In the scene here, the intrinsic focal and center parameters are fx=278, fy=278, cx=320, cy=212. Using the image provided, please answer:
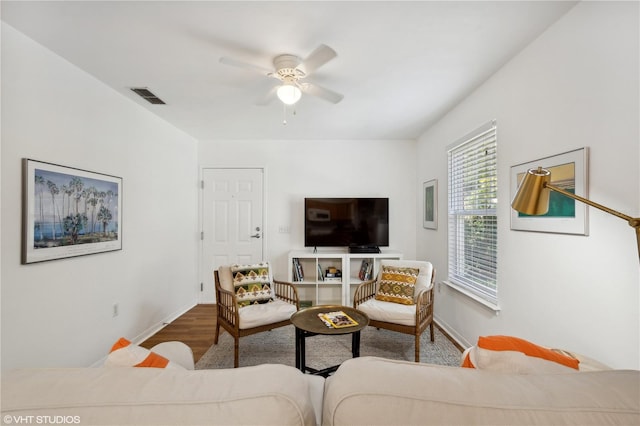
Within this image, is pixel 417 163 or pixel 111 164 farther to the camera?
pixel 417 163

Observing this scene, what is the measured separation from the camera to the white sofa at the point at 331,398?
61 cm

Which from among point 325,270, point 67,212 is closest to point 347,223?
point 325,270

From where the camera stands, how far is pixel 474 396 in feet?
2.13

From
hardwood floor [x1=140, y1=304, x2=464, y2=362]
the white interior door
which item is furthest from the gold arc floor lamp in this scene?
the white interior door

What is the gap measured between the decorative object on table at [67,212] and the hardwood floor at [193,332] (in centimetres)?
117

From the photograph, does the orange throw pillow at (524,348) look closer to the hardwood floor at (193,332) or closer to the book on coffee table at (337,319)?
the book on coffee table at (337,319)

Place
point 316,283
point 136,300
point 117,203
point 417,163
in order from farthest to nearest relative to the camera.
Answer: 1. point 417,163
2. point 316,283
3. point 136,300
4. point 117,203

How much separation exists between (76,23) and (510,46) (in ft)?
9.20

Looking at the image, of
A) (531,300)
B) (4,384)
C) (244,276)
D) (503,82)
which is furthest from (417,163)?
(4,384)

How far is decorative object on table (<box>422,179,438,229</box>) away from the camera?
11.6ft

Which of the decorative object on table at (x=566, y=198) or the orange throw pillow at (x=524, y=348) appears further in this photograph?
the decorative object on table at (x=566, y=198)

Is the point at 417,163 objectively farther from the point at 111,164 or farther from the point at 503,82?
the point at 111,164

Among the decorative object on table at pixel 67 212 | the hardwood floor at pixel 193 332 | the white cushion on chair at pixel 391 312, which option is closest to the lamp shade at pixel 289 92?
the decorative object on table at pixel 67 212

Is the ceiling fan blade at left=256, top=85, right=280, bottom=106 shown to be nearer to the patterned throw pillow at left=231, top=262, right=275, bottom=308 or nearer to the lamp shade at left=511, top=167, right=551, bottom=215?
the patterned throw pillow at left=231, top=262, right=275, bottom=308
